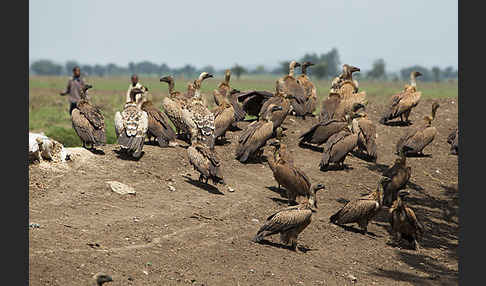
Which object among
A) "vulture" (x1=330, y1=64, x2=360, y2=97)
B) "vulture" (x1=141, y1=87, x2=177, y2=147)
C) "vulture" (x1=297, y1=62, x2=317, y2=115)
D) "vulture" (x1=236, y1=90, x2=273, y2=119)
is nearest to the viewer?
"vulture" (x1=141, y1=87, x2=177, y2=147)

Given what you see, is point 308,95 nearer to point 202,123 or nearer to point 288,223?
point 202,123

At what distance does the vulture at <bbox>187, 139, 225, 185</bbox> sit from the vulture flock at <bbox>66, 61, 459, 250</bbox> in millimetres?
19

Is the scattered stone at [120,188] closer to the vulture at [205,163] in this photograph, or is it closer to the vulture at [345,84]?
the vulture at [205,163]

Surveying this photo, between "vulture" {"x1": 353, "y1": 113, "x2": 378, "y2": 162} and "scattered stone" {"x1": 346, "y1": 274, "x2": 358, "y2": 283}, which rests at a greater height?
"vulture" {"x1": 353, "y1": 113, "x2": 378, "y2": 162}

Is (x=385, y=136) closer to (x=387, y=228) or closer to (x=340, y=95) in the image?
(x=340, y=95)

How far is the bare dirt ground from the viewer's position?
7.96 meters

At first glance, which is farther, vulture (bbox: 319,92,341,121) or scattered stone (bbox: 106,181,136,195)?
vulture (bbox: 319,92,341,121)

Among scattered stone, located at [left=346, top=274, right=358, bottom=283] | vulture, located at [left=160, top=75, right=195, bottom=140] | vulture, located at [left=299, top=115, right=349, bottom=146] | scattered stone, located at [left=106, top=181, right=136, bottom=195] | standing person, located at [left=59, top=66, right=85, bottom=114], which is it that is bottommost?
scattered stone, located at [left=346, top=274, right=358, bottom=283]

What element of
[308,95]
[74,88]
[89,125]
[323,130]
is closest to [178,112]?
[89,125]

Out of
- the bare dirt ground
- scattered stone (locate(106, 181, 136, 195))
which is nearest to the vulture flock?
the bare dirt ground

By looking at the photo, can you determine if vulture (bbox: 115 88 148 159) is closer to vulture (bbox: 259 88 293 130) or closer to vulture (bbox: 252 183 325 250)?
vulture (bbox: 259 88 293 130)

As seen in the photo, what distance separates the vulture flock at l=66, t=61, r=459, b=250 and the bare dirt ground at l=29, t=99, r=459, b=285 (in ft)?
1.15

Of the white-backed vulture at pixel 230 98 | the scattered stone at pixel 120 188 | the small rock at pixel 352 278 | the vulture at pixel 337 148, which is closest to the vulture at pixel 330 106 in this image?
the white-backed vulture at pixel 230 98

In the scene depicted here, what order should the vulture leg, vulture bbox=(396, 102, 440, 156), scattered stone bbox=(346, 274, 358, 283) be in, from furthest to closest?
vulture bbox=(396, 102, 440, 156) < the vulture leg < scattered stone bbox=(346, 274, 358, 283)
